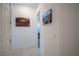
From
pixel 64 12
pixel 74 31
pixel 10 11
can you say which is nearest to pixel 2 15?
pixel 10 11

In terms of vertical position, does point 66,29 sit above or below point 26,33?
above

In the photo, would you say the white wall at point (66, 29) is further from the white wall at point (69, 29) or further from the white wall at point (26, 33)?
the white wall at point (26, 33)

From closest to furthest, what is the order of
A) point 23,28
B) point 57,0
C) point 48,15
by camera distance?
point 57,0
point 48,15
point 23,28

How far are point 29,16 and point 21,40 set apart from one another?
790mm

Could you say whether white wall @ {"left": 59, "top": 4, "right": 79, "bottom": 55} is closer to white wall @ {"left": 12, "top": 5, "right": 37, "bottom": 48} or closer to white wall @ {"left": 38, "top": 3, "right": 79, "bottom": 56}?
white wall @ {"left": 38, "top": 3, "right": 79, "bottom": 56}

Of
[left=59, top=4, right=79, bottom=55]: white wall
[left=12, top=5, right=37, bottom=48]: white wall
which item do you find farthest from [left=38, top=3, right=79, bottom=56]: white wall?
[left=12, top=5, right=37, bottom=48]: white wall

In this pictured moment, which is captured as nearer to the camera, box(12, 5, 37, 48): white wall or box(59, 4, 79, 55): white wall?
box(59, 4, 79, 55): white wall

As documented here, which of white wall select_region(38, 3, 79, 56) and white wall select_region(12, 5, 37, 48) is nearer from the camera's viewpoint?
white wall select_region(38, 3, 79, 56)

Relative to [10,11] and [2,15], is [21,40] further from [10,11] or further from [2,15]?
[2,15]

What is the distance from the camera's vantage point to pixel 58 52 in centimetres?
189

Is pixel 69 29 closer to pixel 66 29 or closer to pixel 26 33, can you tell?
pixel 66 29

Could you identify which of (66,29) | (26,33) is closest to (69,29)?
(66,29)

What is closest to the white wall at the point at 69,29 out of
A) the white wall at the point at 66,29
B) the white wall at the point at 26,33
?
the white wall at the point at 66,29

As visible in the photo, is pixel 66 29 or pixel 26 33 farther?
pixel 26 33
